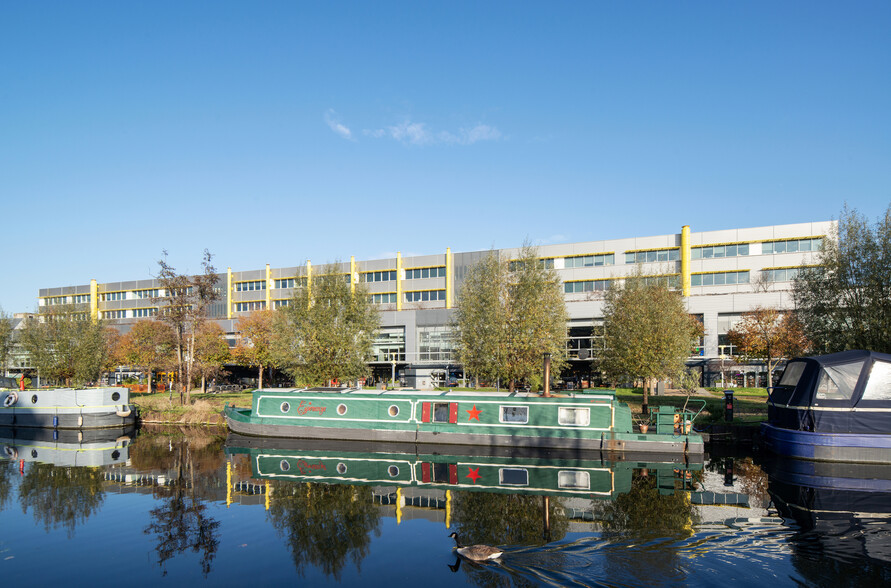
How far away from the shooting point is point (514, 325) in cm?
3450

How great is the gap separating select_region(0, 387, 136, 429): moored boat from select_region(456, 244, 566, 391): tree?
884 inches

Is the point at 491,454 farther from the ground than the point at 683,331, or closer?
closer

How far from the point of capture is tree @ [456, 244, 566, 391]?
34094 millimetres

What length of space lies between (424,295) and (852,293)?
47.9 meters

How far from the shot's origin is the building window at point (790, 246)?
188ft

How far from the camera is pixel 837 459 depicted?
75.8 ft

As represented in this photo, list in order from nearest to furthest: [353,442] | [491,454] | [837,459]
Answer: [837,459] → [491,454] → [353,442]

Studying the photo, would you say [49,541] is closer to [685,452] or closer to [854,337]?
[685,452]

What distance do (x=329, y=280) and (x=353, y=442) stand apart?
12.8m

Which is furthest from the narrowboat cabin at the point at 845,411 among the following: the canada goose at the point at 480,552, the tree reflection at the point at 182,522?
the tree reflection at the point at 182,522

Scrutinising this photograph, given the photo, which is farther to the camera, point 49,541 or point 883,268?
point 883,268

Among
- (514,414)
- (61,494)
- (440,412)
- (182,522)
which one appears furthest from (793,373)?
(61,494)

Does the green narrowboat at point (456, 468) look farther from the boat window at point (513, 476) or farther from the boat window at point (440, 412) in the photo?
the boat window at point (440, 412)

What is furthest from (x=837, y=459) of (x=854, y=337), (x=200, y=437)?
(x=200, y=437)
